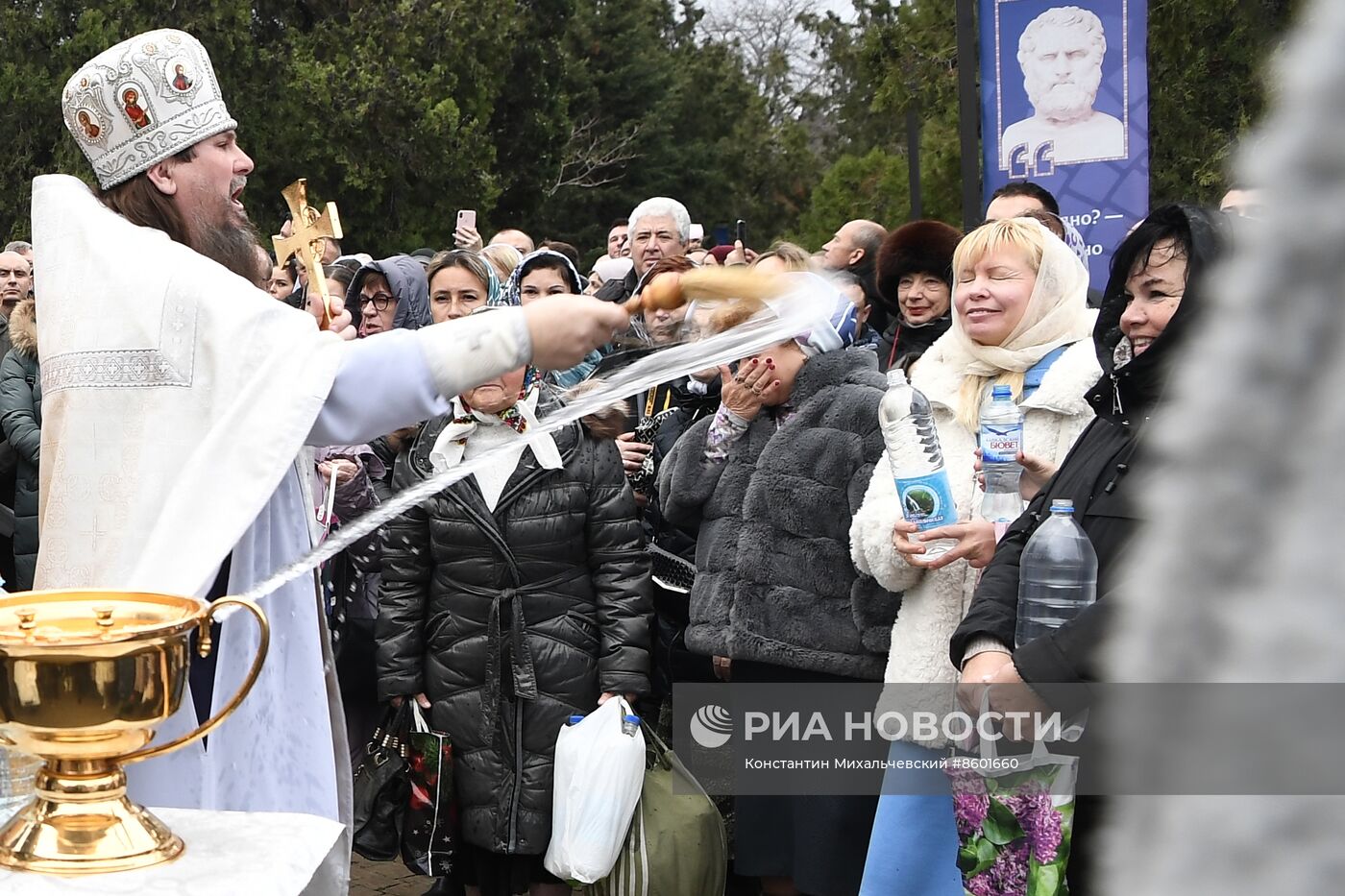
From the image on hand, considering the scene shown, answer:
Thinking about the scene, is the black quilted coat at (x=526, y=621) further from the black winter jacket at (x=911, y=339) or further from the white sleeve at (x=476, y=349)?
the white sleeve at (x=476, y=349)

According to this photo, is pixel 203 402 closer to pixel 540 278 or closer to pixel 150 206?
pixel 150 206

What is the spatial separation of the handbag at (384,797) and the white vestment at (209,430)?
1955 mm

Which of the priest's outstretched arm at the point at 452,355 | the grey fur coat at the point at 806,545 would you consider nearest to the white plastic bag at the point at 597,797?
the grey fur coat at the point at 806,545

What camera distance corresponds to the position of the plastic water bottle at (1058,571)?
2947 millimetres

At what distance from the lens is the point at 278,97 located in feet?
75.5

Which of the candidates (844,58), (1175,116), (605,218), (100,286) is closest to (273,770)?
(100,286)

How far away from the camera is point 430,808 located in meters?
4.71

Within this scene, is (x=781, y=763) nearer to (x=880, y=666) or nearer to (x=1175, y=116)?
(x=880, y=666)

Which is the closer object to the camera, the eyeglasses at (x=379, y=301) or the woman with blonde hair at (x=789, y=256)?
the woman with blonde hair at (x=789, y=256)

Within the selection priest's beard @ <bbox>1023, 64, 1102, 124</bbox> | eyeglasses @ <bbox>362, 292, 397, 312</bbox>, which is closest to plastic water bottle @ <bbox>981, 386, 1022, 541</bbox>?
priest's beard @ <bbox>1023, 64, 1102, 124</bbox>

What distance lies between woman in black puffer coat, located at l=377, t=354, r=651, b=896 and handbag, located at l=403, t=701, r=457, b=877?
0.13 feet

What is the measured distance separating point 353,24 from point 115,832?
2471cm

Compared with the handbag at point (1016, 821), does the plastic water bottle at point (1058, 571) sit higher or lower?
higher

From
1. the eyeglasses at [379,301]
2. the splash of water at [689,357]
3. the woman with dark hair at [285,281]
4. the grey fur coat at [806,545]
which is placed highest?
the splash of water at [689,357]
